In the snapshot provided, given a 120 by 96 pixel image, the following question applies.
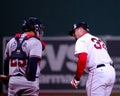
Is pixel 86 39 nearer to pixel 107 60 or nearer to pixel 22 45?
pixel 107 60

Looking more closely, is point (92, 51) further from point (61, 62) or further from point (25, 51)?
point (61, 62)

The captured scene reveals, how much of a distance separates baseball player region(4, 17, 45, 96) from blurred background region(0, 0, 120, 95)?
19.2 ft

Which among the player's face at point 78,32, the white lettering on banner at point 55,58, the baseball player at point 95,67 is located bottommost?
the white lettering on banner at point 55,58

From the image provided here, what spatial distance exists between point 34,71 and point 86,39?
1.12m

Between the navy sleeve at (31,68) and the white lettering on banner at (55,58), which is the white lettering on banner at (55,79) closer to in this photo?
the white lettering on banner at (55,58)

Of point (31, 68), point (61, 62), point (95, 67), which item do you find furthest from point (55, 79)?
point (31, 68)

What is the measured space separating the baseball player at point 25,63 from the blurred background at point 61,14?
5839 mm

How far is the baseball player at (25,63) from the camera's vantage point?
647 centimetres

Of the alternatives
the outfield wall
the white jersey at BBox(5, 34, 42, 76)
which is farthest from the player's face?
the outfield wall

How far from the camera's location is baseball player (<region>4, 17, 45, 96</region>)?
647cm

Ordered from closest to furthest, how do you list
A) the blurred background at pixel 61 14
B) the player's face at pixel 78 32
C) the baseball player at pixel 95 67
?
the baseball player at pixel 95 67 → the player's face at pixel 78 32 → the blurred background at pixel 61 14

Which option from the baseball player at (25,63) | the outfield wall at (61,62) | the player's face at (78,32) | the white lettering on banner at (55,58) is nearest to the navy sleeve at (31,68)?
the baseball player at (25,63)

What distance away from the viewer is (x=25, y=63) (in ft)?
21.5

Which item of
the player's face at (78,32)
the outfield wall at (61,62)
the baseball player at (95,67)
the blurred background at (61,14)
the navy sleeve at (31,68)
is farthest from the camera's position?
the blurred background at (61,14)
